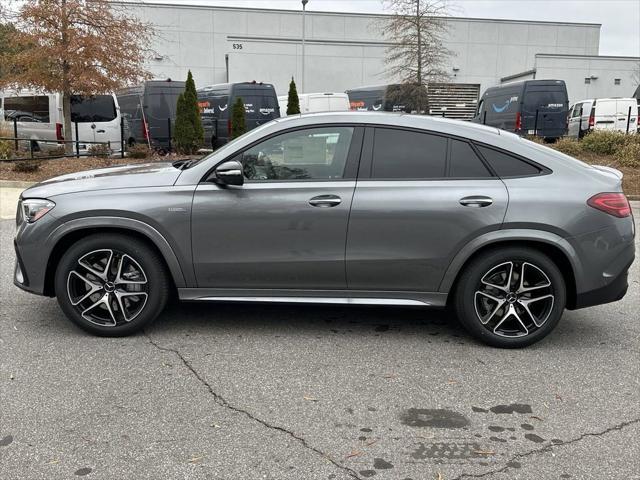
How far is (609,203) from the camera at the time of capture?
4094mm

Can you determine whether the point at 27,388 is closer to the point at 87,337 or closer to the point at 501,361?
the point at 87,337

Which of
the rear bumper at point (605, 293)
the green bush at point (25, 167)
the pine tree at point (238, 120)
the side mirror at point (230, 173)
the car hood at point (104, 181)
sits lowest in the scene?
the rear bumper at point (605, 293)

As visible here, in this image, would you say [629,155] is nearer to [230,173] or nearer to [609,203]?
[609,203]

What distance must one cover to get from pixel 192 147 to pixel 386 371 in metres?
14.2

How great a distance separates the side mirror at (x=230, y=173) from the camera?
403 cm

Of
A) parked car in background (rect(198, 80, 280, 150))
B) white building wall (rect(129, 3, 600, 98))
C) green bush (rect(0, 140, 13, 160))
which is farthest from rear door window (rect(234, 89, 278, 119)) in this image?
white building wall (rect(129, 3, 600, 98))

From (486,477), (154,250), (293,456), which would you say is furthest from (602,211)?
(154,250)

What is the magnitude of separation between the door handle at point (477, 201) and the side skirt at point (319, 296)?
0.67 metres

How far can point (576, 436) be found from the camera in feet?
10.3

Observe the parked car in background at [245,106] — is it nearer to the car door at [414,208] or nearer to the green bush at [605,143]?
the green bush at [605,143]

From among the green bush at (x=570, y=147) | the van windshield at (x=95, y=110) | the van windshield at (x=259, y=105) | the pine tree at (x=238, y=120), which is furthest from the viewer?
the van windshield at (x=259, y=105)

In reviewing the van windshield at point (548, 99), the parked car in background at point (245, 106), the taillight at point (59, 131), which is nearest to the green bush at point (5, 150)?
the taillight at point (59, 131)

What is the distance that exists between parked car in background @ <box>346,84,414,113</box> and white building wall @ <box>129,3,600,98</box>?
7.26m

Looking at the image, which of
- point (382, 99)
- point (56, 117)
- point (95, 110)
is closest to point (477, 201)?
point (95, 110)
